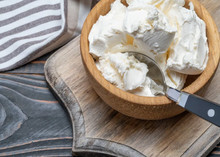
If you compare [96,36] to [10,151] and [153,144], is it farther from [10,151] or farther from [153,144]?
[10,151]

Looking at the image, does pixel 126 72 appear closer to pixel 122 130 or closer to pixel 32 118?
pixel 122 130

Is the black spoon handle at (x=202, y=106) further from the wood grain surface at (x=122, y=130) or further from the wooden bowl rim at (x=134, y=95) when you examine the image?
the wood grain surface at (x=122, y=130)

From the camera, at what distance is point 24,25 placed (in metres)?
1.40

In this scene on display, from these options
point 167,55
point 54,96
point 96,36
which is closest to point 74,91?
point 54,96

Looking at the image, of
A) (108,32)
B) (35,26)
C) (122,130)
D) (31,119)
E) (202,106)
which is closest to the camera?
(202,106)

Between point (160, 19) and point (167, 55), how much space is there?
12cm

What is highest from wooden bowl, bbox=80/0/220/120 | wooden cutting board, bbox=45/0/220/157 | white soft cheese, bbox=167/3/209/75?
white soft cheese, bbox=167/3/209/75

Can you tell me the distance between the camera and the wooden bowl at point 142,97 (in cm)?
97

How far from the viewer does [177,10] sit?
3.44 feet

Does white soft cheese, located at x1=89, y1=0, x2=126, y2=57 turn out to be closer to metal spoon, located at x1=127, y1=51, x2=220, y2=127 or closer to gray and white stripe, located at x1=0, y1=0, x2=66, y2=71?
metal spoon, located at x1=127, y1=51, x2=220, y2=127

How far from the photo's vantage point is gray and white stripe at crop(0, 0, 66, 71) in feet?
4.48

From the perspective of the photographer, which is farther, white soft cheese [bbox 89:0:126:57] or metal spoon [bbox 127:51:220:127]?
white soft cheese [bbox 89:0:126:57]

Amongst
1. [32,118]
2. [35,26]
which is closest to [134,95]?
[32,118]

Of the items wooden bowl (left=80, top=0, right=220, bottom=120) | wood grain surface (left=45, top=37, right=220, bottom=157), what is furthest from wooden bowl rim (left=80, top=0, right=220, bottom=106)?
wood grain surface (left=45, top=37, right=220, bottom=157)
